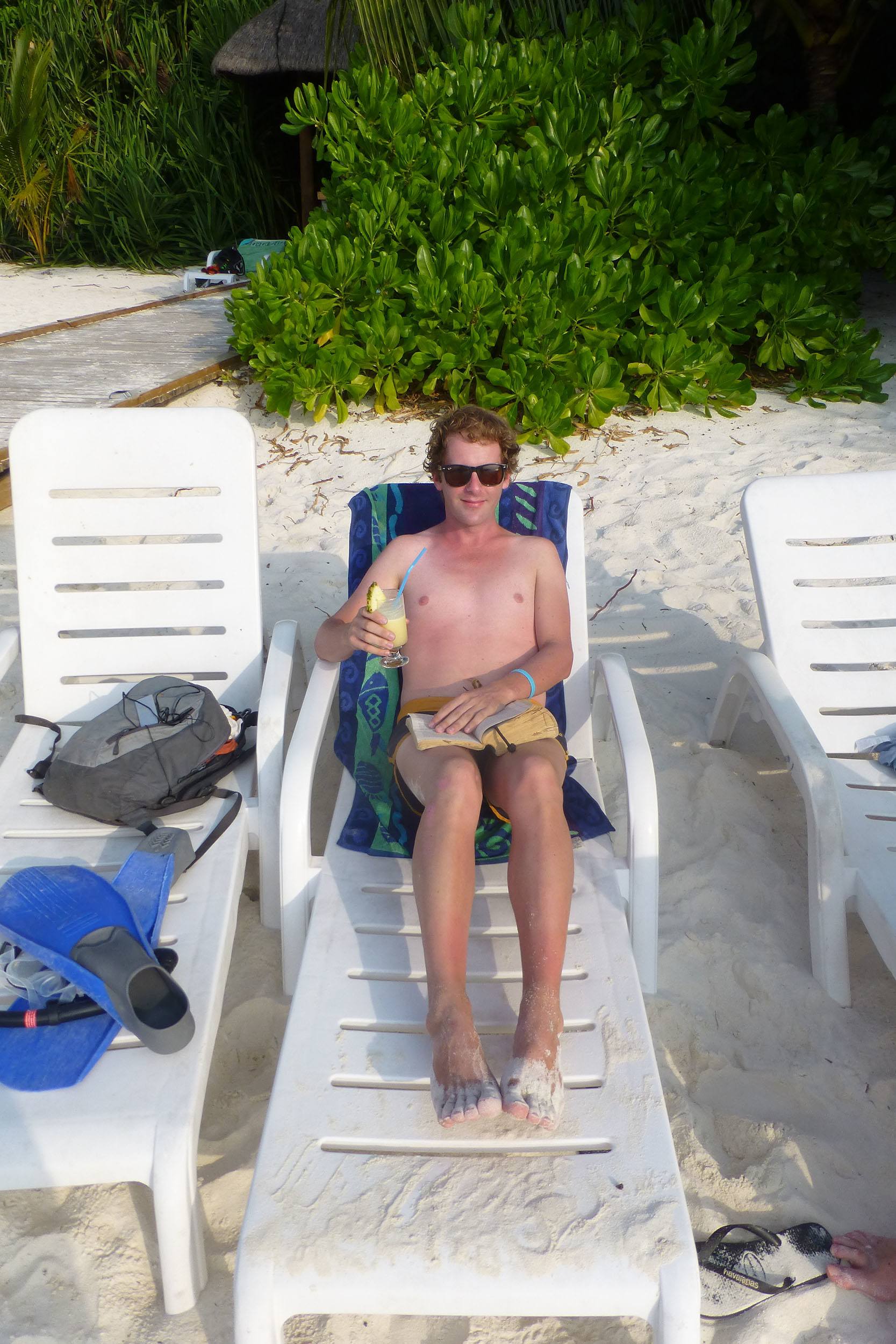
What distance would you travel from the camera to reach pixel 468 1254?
150 centimetres

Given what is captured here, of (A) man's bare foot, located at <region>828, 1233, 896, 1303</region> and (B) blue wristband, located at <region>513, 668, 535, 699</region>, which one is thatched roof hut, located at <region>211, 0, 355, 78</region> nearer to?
(B) blue wristband, located at <region>513, 668, 535, 699</region>

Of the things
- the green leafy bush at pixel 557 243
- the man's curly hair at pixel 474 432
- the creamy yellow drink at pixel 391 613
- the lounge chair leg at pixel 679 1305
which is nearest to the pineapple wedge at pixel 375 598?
the creamy yellow drink at pixel 391 613

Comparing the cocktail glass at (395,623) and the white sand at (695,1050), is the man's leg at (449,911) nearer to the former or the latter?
the cocktail glass at (395,623)

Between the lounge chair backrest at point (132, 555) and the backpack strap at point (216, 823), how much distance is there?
470mm

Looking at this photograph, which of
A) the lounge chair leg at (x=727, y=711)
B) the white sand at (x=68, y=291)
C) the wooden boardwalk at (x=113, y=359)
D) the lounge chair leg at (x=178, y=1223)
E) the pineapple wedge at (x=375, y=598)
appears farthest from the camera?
the white sand at (x=68, y=291)

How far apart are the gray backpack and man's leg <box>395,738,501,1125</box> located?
537mm

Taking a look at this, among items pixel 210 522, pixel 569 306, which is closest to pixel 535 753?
pixel 210 522

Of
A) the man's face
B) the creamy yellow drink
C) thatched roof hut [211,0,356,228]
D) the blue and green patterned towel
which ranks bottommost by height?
the blue and green patterned towel

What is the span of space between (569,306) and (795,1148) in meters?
4.42

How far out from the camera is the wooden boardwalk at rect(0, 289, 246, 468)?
595cm

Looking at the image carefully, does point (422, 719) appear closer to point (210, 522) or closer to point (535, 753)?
point (535, 753)

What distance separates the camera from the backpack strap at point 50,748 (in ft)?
8.72

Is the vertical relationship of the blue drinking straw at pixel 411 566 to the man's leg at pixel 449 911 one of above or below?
above

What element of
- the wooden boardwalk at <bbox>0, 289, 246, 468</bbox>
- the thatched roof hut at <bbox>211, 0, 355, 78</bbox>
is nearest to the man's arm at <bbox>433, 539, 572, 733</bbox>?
the wooden boardwalk at <bbox>0, 289, 246, 468</bbox>
